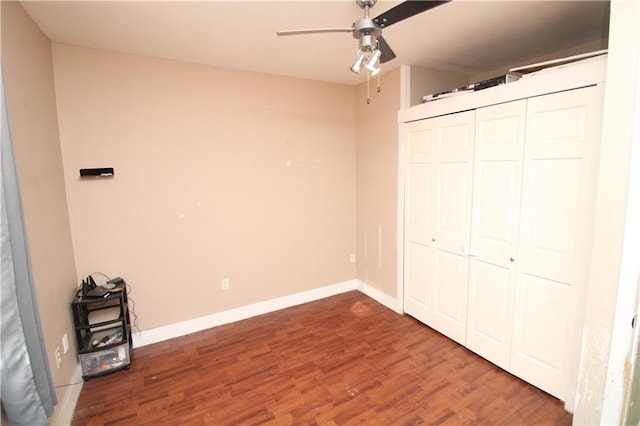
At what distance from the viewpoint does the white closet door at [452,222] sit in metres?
2.54

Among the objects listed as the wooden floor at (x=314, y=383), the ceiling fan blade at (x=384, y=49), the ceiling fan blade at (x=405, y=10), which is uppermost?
the ceiling fan blade at (x=405, y=10)

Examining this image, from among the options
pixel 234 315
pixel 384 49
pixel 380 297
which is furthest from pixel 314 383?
pixel 384 49

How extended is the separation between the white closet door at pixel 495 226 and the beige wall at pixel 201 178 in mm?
1695

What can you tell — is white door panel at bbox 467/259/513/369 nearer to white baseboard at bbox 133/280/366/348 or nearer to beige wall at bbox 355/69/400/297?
beige wall at bbox 355/69/400/297

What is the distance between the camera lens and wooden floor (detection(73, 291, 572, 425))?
196cm

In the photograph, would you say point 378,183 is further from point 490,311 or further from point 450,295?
point 490,311

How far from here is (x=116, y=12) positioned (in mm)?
1926

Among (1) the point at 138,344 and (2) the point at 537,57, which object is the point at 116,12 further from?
(2) the point at 537,57

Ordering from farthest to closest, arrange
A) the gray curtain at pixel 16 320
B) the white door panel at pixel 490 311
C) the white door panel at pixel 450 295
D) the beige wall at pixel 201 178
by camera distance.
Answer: the white door panel at pixel 450 295 < the beige wall at pixel 201 178 < the white door panel at pixel 490 311 < the gray curtain at pixel 16 320

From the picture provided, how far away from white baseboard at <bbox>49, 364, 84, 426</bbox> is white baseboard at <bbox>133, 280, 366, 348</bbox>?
574 millimetres

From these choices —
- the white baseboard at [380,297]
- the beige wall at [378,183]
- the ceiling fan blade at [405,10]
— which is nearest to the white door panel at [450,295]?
the white baseboard at [380,297]

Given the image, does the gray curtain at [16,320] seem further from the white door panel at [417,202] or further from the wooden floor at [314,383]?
the white door panel at [417,202]

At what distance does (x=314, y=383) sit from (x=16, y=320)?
1786 millimetres

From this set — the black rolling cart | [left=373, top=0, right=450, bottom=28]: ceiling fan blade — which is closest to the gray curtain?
the black rolling cart
